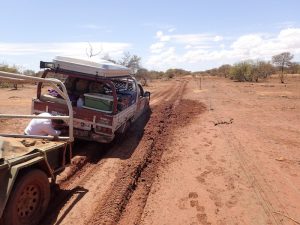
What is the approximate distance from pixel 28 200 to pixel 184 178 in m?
3.32

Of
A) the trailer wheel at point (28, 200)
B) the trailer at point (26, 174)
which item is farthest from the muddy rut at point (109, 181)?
the trailer at point (26, 174)

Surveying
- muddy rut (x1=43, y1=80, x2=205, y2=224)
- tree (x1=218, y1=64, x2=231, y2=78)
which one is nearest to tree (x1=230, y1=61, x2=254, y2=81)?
tree (x1=218, y1=64, x2=231, y2=78)

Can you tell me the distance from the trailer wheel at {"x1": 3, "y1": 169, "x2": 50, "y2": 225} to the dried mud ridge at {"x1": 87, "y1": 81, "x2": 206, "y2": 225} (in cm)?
77

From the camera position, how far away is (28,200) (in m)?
4.94

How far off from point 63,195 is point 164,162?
2893mm

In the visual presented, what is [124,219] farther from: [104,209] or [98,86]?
[98,86]

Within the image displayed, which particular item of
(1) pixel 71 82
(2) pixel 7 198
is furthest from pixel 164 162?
(2) pixel 7 198

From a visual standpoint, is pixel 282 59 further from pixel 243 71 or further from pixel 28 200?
Answer: pixel 28 200

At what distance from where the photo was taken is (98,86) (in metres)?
9.98

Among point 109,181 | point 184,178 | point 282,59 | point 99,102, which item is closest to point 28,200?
point 109,181

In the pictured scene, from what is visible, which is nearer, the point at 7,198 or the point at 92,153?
the point at 7,198

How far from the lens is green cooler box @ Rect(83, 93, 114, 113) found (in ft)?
29.5

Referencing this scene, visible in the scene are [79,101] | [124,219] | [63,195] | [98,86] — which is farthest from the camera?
[98,86]

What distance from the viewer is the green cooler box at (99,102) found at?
8984 mm
